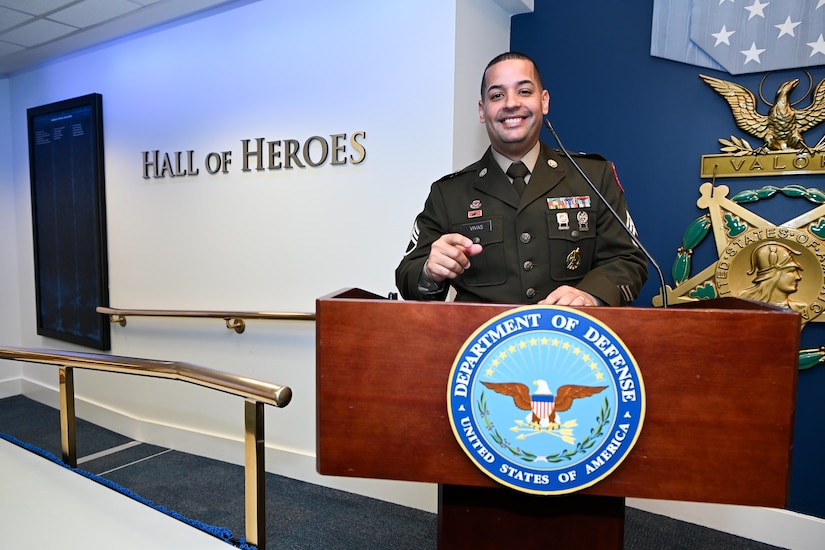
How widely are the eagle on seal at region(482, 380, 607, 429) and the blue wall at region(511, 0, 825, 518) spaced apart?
2.04 m

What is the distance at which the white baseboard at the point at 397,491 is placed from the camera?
235 centimetres

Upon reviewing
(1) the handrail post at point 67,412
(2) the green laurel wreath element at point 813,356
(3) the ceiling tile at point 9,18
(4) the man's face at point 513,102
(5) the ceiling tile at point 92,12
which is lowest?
(1) the handrail post at point 67,412

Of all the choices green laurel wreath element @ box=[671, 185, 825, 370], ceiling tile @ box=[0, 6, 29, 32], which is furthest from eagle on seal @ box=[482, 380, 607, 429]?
ceiling tile @ box=[0, 6, 29, 32]

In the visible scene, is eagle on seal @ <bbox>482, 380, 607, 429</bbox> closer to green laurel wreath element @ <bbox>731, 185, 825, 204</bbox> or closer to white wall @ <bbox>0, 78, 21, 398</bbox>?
green laurel wreath element @ <bbox>731, 185, 825, 204</bbox>

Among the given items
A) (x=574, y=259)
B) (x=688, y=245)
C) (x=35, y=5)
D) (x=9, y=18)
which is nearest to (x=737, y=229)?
(x=688, y=245)

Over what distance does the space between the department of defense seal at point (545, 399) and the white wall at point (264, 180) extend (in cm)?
179

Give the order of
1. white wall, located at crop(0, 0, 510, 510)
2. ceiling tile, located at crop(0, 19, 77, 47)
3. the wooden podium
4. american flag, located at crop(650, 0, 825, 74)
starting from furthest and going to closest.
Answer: ceiling tile, located at crop(0, 19, 77, 47), white wall, located at crop(0, 0, 510, 510), american flag, located at crop(650, 0, 825, 74), the wooden podium

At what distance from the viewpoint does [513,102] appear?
1233 millimetres

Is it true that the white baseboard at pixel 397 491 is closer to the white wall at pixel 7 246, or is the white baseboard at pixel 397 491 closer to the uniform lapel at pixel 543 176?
the white wall at pixel 7 246

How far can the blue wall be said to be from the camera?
7.61ft

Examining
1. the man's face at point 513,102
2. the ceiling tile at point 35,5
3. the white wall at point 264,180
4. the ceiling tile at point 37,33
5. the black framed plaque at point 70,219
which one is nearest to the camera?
the man's face at point 513,102

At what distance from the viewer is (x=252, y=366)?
3193 millimetres

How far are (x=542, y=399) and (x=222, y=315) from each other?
8.60 ft

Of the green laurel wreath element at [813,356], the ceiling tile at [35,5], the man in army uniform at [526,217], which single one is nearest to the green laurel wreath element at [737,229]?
the green laurel wreath element at [813,356]
